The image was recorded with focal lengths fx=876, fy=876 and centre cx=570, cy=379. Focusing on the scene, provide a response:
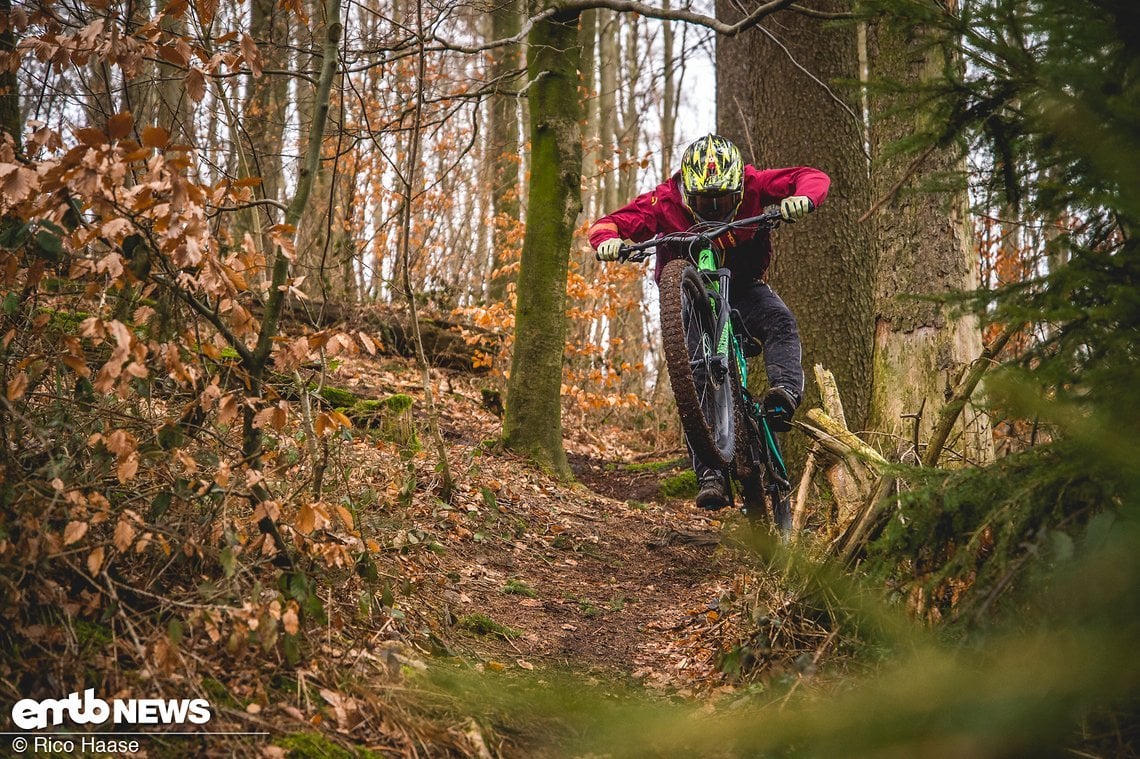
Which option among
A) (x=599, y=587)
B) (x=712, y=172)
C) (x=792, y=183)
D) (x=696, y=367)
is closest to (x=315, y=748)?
(x=696, y=367)

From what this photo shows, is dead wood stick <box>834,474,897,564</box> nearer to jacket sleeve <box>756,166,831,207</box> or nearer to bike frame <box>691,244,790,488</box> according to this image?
bike frame <box>691,244,790,488</box>

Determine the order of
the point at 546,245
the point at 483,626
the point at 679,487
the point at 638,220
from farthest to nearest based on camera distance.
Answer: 1. the point at 679,487
2. the point at 546,245
3. the point at 638,220
4. the point at 483,626

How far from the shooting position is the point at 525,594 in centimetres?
517

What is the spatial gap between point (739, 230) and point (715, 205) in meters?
0.22

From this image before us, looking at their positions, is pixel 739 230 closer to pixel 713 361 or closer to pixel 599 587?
pixel 713 361

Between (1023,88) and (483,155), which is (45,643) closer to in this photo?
(1023,88)

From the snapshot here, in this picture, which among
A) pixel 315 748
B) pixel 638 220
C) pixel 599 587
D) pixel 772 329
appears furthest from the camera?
pixel 599 587

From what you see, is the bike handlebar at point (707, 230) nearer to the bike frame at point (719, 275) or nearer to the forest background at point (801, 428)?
the bike frame at point (719, 275)

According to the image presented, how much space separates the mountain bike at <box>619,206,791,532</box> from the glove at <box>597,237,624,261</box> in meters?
0.04

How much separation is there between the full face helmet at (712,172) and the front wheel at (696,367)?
56 cm

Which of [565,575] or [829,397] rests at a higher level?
[829,397]

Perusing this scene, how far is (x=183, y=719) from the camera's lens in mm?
2354

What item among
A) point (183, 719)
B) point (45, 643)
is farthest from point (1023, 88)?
point (45, 643)

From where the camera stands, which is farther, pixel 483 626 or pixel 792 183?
pixel 792 183
